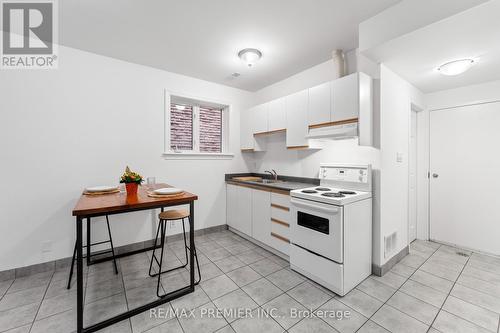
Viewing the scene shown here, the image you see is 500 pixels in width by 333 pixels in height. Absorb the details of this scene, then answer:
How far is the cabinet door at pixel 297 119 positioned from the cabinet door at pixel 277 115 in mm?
92

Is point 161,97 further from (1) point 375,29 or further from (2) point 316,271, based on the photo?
(2) point 316,271

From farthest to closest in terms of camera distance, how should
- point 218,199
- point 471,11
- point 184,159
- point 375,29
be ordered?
point 218,199 → point 184,159 → point 375,29 → point 471,11

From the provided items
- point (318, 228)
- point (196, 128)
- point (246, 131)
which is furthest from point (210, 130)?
point (318, 228)

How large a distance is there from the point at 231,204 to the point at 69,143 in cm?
240

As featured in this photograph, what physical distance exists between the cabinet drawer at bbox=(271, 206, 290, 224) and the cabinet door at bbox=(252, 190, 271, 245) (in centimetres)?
8

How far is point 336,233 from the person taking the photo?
1.93 meters

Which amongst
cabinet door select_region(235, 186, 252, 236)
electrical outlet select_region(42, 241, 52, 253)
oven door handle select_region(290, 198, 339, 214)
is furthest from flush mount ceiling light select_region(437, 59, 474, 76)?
electrical outlet select_region(42, 241, 52, 253)

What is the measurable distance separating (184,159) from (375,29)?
9.56 ft

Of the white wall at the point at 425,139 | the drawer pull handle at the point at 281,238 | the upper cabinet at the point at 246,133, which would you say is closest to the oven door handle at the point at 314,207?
the drawer pull handle at the point at 281,238

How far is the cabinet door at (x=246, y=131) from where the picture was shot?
12.5ft

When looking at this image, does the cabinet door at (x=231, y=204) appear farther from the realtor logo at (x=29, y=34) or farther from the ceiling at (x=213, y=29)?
the realtor logo at (x=29, y=34)

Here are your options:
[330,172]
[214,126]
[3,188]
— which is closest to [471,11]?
[330,172]

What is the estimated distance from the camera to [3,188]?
2.23 metres

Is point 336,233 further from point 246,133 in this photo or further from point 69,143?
point 69,143
